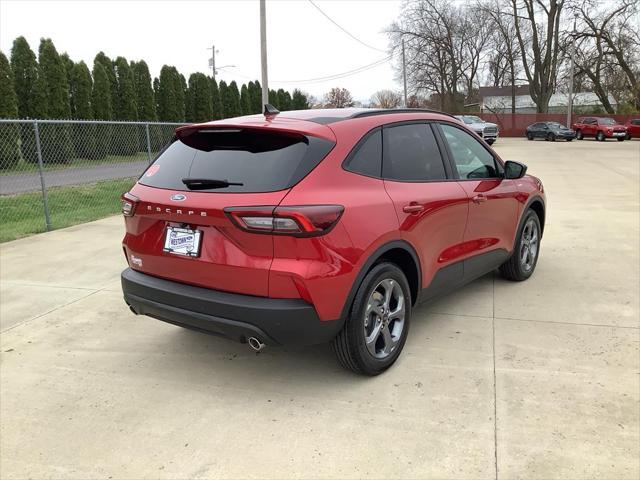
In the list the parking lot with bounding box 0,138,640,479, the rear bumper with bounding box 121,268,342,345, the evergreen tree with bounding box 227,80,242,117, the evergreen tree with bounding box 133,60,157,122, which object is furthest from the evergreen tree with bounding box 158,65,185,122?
the rear bumper with bounding box 121,268,342,345

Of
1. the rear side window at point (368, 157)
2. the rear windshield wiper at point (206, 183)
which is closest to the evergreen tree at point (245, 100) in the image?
the rear side window at point (368, 157)

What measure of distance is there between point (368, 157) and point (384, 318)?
40.6 inches

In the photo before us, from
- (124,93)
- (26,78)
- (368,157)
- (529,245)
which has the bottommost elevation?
(529,245)

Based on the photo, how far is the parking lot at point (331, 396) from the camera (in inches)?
101

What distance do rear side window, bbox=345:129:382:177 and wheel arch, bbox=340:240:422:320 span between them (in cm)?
47

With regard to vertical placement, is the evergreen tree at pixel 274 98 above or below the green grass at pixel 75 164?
above

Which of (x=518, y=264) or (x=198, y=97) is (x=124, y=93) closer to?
(x=198, y=97)

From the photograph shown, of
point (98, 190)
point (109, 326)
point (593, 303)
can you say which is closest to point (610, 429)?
point (593, 303)

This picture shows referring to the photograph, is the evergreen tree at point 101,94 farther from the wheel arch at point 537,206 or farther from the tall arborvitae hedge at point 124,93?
the wheel arch at point 537,206

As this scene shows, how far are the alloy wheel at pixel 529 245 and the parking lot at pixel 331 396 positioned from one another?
327mm

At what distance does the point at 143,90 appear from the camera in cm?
2467

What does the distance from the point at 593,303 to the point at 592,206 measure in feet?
18.6

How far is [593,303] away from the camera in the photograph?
15.2 feet

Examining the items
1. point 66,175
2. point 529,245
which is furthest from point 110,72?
point 529,245
